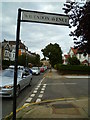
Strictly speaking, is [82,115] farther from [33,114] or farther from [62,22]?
[62,22]

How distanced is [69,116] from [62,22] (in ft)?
9.30

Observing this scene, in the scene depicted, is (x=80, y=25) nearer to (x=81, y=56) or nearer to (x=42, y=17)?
(x=42, y=17)

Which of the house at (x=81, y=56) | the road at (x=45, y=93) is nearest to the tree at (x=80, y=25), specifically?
the house at (x=81, y=56)

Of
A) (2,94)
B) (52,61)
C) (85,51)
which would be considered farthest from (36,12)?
(52,61)

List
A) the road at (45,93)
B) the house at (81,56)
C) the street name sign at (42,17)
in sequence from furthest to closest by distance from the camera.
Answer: the road at (45,93) < the house at (81,56) < the street name sign at (42,17)

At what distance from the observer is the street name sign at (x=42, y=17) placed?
462 cm

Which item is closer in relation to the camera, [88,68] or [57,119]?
[57,119]

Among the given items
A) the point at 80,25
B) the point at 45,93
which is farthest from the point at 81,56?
the point at 80,25

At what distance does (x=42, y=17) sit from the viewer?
4.69m

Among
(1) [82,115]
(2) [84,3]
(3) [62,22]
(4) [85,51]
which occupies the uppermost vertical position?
(2) [84,3]

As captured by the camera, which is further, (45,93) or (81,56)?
(45,93)

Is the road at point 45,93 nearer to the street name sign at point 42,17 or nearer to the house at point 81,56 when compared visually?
the house at point 81,56

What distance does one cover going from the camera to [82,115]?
6.02m

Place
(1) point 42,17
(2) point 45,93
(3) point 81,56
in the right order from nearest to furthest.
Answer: (1) point 42,17 → (3) point 81,56 → (2) point 45,93
